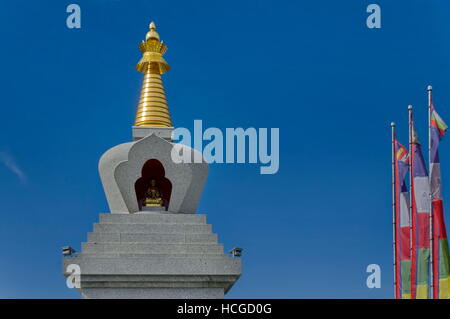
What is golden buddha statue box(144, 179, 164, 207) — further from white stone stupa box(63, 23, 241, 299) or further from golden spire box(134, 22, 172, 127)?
golden spire box(134, 22, 172, 127)

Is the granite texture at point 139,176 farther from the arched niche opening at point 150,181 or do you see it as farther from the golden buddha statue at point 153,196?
the arched niche opening at point 150,181

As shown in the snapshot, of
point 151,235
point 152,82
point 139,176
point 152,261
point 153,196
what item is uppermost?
point 152,82

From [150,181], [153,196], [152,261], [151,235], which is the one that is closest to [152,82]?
[150,181]

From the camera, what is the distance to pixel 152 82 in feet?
78.3

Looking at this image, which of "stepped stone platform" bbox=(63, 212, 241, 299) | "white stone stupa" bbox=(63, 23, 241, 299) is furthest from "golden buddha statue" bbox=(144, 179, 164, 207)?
"stepped stone platform" bbox=(63, 212, 241, 299)

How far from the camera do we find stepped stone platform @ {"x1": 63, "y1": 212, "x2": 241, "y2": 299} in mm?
19078

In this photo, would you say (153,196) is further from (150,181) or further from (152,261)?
(152,261)

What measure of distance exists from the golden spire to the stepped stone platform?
4.05 m

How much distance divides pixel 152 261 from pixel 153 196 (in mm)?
2875

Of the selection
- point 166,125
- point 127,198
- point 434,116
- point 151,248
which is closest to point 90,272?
point 151,248

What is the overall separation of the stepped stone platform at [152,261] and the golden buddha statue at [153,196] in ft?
5.07

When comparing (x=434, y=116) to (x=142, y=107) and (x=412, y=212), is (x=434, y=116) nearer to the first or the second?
(x=412, y=212)

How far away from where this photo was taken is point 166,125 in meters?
23.0
